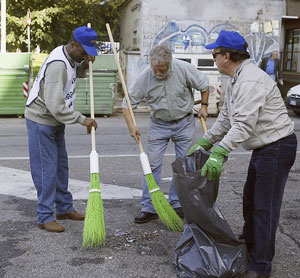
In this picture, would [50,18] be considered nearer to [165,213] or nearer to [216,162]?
[165,213]

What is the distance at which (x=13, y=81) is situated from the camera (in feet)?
42.9

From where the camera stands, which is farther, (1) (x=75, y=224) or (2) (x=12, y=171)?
(2) (x=12, y=171)

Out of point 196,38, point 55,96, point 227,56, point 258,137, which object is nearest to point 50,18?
point 196,38

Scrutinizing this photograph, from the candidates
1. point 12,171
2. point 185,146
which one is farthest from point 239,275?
point 12,171

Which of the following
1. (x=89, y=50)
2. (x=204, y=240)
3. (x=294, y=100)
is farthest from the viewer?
(x=294, y=100)

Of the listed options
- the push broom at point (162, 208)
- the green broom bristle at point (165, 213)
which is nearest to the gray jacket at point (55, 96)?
the push broom at point (162, 208)

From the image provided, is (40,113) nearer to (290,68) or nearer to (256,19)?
(256,19)

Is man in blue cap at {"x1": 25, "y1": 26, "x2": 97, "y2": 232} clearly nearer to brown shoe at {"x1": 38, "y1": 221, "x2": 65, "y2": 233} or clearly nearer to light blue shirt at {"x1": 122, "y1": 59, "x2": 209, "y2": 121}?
brown shoe at {"x1": 38, "y1": 221, "x2": 65, "y2": 233}

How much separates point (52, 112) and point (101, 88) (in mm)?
9106

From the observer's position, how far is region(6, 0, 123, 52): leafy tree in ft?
73.0

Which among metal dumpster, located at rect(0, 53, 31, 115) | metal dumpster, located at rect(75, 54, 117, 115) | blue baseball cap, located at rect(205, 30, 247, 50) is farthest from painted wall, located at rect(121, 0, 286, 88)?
blue baseball cap, located at rect(205, 30, 247, 50)

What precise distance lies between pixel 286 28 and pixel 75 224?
17.0 metres

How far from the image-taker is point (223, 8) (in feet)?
55.1

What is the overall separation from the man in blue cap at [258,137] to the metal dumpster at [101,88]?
972 centimetres
